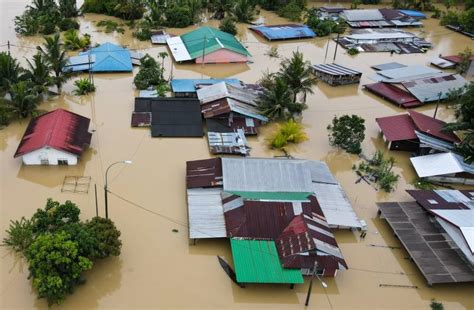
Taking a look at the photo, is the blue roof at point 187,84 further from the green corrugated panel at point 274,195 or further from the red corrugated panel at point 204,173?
the green corrugated panel at point 274,195

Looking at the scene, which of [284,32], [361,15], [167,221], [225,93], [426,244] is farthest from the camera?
[361,15]

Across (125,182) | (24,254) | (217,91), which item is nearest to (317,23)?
(217,91)

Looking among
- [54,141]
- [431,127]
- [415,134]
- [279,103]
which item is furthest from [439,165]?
[54,141]

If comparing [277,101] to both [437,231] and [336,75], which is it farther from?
[437,231]

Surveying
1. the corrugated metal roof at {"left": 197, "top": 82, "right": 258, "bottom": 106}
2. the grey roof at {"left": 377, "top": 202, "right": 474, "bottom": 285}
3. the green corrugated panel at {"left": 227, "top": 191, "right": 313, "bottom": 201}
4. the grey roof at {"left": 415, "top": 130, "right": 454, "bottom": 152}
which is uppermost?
the corrugated metal roof at {"left": 197, "top": 82, "right": 258, "bottom": 106}

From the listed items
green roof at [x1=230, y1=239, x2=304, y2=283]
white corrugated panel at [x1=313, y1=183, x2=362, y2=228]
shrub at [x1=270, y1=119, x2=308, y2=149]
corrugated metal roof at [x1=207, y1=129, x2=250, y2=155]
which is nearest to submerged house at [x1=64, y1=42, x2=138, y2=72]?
corrugated metal roof at [x1=207, y1=129, x2=250, y2=155]

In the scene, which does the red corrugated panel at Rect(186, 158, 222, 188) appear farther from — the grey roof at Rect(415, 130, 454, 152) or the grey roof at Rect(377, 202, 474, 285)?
the grey roof at Rect(415, 130, 454, 152)
